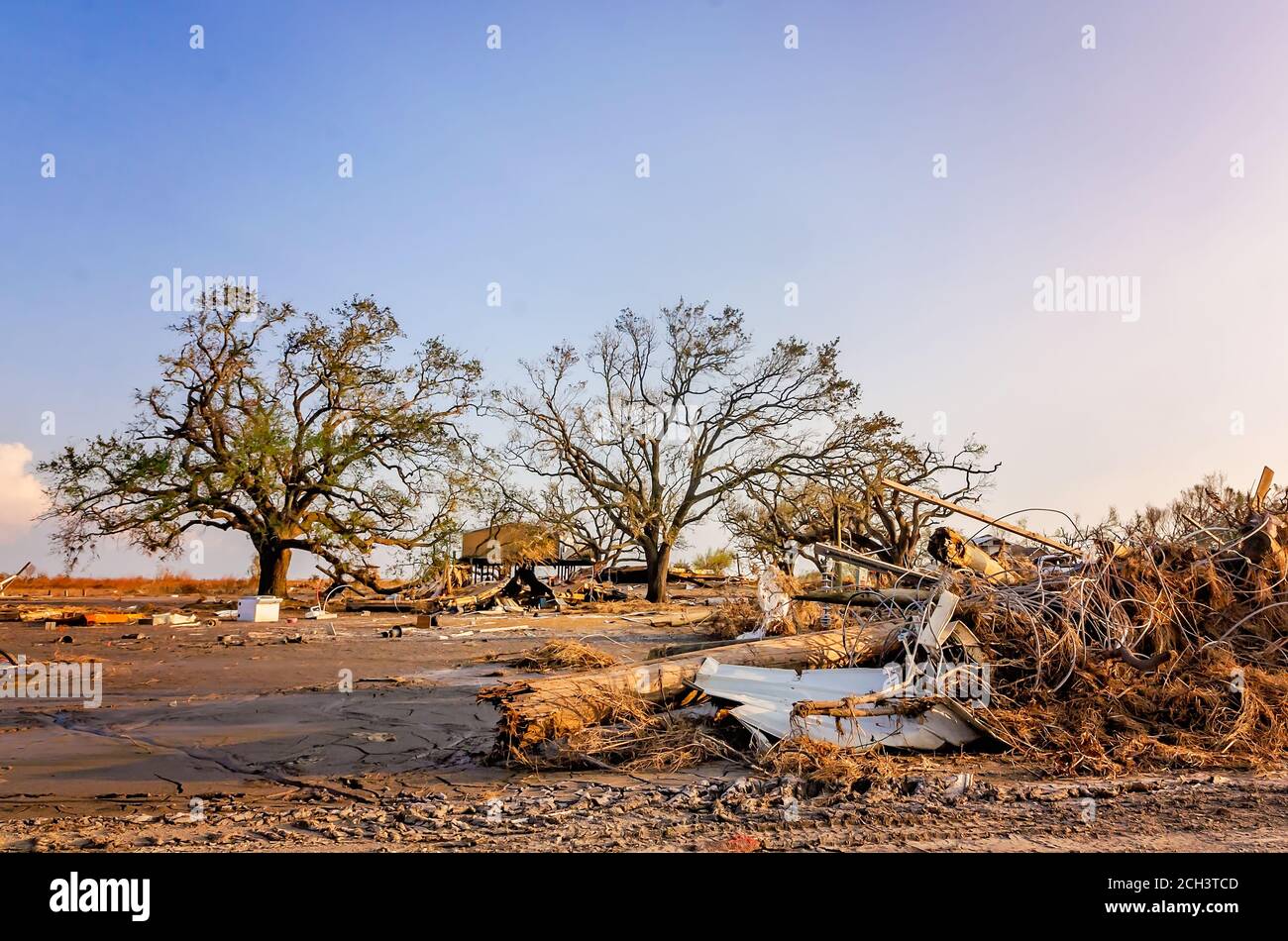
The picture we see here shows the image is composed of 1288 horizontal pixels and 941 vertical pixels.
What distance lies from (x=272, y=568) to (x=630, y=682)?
22.5m

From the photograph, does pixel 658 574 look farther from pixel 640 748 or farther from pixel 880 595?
pixel 640 748

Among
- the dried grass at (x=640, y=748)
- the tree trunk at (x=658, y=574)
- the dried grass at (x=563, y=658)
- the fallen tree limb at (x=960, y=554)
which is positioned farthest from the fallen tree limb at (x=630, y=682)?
the tree trunk at (x=658, y=574)

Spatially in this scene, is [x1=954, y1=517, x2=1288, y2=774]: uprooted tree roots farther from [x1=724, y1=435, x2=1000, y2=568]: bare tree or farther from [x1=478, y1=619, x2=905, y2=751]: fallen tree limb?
[x1=724, y1=435, x2=1000, y2=568]: bare tree

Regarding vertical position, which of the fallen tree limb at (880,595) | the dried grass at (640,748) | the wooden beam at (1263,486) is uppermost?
the wooden beam at (1263,486)

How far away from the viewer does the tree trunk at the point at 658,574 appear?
29.9 meters

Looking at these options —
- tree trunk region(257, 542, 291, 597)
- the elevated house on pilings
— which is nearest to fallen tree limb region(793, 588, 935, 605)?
the elevated house on pilings

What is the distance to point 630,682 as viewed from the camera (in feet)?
24.9

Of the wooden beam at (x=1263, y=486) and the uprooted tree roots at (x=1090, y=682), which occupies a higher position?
the wooden beam at (x=1263, y=486)

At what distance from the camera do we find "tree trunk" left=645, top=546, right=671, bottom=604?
2992 centimetres

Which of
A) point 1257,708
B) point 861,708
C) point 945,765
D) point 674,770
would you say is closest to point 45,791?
point 674,770

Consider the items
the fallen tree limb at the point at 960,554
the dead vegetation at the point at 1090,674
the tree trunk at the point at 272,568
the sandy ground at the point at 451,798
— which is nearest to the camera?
the sandy ground at the point at 451,798

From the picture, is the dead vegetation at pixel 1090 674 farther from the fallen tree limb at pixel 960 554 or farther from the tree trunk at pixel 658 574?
the tree trunk at pixel 658 574

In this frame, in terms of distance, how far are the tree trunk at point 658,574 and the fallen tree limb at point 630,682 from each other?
20.6 m

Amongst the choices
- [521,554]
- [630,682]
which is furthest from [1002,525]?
[521,554]
